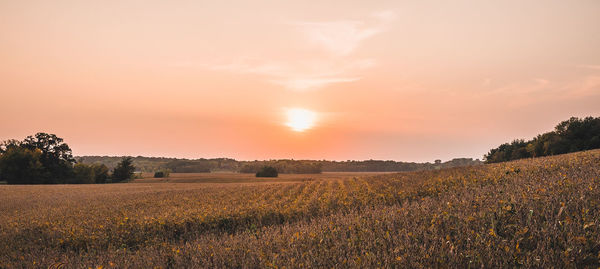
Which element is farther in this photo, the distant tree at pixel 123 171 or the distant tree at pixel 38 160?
the distant tree at pixel 123 171

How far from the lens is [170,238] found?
10812mm

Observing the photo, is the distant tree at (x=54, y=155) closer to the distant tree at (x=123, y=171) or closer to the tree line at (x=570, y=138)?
the distant tree at (x=123, y=171)

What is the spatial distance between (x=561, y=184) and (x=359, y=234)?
5.19 m

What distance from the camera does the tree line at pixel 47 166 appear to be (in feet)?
192

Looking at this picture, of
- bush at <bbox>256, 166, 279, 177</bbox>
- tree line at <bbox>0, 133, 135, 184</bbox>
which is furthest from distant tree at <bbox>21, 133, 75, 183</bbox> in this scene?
bush at <bbox>256, 166, 279, 177</bbox>

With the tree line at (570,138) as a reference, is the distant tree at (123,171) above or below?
below

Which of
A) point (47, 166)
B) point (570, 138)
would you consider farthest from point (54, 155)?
point (570, 138)

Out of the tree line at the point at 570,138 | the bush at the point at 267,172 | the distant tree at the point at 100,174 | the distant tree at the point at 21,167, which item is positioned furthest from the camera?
the bush at the point at 267,172

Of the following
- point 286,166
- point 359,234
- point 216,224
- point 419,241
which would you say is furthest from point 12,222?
point 286,166

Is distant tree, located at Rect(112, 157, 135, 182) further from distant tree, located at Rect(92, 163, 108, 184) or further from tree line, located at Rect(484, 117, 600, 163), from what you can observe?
tree line, located at Rect(484, 117, 600, 163)

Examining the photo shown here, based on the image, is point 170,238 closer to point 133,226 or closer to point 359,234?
point 133,226

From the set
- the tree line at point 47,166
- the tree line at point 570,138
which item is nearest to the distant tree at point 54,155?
the tree line at point 47,166

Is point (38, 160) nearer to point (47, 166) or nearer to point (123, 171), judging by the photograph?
point (47, 166)

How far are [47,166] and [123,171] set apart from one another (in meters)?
13.8
